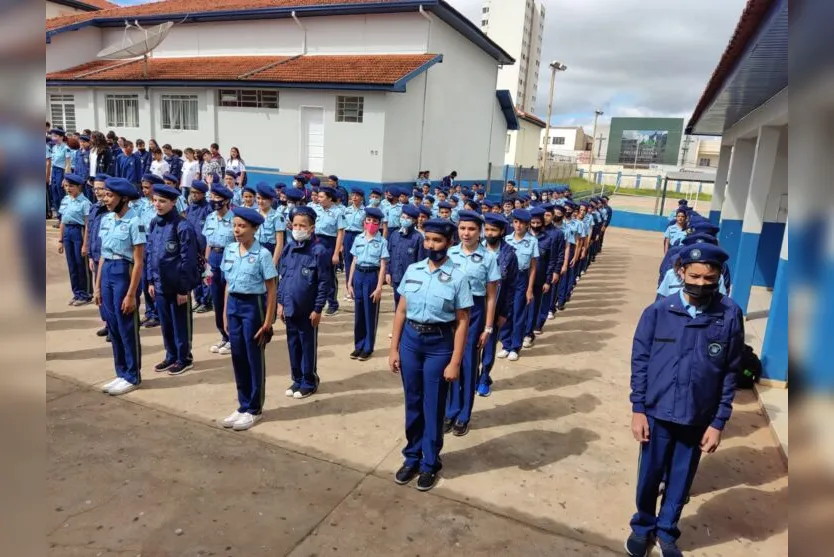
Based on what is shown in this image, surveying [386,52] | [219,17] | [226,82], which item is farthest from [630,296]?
[219,17]

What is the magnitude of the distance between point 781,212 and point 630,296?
3326 mm

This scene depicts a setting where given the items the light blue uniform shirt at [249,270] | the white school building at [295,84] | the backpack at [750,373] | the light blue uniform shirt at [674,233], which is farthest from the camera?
the white school building at [295,84]

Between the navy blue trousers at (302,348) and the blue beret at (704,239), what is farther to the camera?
the navy blue trousers at (302,348)

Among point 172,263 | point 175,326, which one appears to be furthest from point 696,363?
point 175,326

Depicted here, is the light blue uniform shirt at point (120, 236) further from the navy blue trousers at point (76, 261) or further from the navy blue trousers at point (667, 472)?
the navy blue trousers at point (667, 472)

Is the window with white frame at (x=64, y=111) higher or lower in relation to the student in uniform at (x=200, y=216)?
higher

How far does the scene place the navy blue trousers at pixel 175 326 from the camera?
5.85 meters

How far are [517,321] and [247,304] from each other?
3.75 metres

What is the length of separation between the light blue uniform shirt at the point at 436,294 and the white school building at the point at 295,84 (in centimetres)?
1234

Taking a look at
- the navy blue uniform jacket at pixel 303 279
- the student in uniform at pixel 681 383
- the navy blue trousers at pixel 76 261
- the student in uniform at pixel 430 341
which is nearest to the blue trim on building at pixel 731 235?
the student in uniform at pixel 681 383

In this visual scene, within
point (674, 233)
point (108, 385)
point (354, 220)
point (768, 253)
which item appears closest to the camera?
point (108, 385)

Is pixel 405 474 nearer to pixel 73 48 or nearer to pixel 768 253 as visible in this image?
pixel 768 253

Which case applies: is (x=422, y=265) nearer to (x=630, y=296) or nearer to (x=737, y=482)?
(x=737, y=482)

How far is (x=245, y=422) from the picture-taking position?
16.0ft
